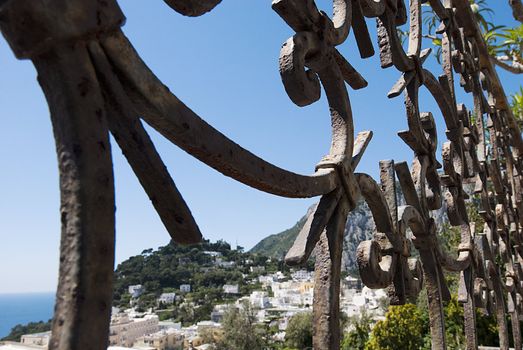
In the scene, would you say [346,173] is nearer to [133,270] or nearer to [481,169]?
[481,169]

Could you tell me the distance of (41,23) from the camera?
330 mm

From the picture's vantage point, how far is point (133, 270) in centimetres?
4641

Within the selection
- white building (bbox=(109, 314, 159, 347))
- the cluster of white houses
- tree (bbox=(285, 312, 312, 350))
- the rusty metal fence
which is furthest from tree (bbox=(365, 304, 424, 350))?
white building (bbox=(109, 314, 159, 347))

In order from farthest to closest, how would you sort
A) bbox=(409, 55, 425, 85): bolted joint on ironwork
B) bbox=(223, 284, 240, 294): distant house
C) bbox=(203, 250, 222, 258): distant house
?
bbox=(203, 250, 222, 258): distant house, bbox=(223, 284, 240, 294): distant house, bbox=(409, 55, 425, 85): bolted joint on ironwork

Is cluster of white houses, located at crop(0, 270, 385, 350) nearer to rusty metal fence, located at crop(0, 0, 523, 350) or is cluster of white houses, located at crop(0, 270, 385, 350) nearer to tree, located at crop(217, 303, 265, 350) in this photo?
tree, located at crop(217, 303, 265, 350)

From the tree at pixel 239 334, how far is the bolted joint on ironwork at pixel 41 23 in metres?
27.3

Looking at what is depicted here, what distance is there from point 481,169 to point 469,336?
0.84m

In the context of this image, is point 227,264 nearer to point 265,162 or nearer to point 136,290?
point 136,290

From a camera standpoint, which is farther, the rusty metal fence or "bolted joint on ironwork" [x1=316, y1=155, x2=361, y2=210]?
"bolted joint on ironwork" [x1=316, y1=155, x2=361, y2=210]

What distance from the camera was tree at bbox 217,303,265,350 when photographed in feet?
85.8

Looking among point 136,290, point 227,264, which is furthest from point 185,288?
point 227,264

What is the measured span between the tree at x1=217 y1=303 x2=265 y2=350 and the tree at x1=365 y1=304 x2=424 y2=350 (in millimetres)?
17309

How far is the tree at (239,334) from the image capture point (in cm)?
2616

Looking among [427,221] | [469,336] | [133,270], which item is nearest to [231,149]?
[427,221]
